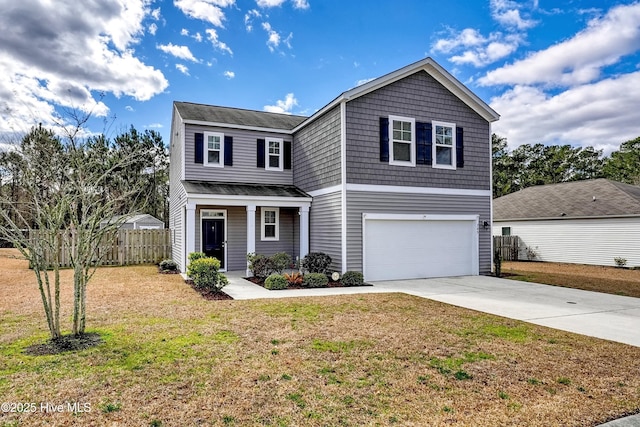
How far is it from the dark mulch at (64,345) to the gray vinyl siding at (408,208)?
7.58 meters

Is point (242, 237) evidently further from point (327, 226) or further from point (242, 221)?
point (327, 226)

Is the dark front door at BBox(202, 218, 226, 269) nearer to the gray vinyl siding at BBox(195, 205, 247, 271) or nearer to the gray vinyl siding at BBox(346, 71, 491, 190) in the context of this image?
the gray vinyl siding at BBox(195, 205, 247, 271)

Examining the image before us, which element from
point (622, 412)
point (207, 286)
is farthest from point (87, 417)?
point (207, 286)

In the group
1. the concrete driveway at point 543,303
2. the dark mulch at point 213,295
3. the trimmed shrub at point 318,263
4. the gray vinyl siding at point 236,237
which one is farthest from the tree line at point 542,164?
the dark mulch at point 213,295

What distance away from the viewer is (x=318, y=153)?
1362 centimetres

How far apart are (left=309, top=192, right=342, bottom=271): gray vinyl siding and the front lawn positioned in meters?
4.82

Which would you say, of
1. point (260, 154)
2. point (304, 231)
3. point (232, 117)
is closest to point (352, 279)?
point (304, 231)

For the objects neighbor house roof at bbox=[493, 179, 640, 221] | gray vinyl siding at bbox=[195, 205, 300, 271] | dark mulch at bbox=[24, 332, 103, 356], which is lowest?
dark mulch at bbox=[24, 332, 103, 356]

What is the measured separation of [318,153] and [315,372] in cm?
1001

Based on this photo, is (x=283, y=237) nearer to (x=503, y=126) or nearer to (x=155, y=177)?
(x=155, y=177)

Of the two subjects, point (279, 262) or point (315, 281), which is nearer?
point (315, 281)

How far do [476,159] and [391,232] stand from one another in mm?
4401

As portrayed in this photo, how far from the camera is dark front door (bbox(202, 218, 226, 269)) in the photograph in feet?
47.4

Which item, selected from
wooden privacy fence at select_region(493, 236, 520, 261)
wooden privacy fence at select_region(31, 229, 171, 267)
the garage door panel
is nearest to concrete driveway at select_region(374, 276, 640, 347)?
the garage door panel
